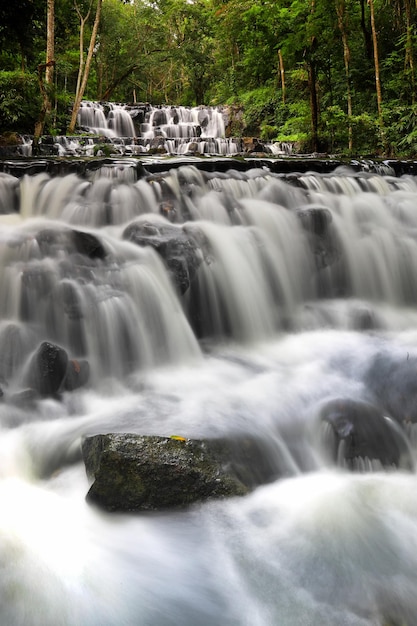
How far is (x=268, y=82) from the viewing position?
80.5 feet

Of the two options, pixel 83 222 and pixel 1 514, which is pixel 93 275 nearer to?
pixel 83 222

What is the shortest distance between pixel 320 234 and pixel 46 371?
4458 mm

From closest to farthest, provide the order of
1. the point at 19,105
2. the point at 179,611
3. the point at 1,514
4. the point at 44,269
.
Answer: the point at 179,611, the point at 1,514, the point at 44,269, the point at 19,105

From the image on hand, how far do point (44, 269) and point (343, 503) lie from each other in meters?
3.65

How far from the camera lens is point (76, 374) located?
4.26 metres

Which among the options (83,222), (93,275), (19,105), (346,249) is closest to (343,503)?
(93,275)

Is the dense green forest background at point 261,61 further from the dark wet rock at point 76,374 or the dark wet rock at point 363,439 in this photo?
the dark wet rock at point 363,439

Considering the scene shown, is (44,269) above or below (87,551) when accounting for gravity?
above

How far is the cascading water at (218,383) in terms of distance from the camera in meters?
2.40

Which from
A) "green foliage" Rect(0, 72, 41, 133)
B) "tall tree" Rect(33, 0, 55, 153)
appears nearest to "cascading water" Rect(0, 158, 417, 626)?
"tall tree" Rect(33, 0, 55, 153)

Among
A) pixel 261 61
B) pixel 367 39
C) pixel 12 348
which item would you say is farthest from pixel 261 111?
pixel 12 348

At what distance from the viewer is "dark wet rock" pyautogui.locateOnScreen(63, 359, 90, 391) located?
13.6ft

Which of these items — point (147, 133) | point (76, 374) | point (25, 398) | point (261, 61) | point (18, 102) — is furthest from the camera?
point (261, 61)

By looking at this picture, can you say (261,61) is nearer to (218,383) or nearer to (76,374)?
(218,383)
